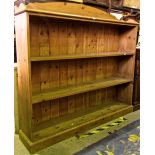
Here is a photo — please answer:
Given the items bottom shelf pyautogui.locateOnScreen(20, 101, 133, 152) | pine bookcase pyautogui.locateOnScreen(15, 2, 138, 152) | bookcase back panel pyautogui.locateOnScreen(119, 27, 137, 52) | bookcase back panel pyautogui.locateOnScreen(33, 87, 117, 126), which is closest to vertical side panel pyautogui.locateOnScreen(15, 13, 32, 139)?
pine bookcase pyautogui.locateOnScreen(15, 2, 138, 152)

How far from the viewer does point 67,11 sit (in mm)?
2133

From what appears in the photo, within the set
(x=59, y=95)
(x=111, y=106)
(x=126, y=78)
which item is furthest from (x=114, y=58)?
(x=59, y=95)

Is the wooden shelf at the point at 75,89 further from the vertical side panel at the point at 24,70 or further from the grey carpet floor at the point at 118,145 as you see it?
the grey carpet floor at the point at 118,145

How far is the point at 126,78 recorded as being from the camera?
295 centimetres

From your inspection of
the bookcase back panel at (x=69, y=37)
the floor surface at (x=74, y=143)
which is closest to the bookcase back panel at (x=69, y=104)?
the floor surface at (x=74, y=143)

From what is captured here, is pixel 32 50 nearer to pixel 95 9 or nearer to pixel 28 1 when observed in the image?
pixel 28 1

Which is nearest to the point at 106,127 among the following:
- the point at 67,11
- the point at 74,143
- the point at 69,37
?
the point at 74,143

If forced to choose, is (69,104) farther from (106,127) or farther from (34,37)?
(34,37)

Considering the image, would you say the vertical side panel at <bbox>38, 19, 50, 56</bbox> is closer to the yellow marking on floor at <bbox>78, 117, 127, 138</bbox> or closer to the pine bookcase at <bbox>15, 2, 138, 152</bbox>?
the pine bookcase at <bbox>15, 2, 138, 152</bbox>

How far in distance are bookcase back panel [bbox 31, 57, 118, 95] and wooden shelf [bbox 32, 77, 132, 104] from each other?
0.32 feet

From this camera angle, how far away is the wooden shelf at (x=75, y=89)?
6.54 ft

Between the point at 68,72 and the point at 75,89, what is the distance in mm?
264
